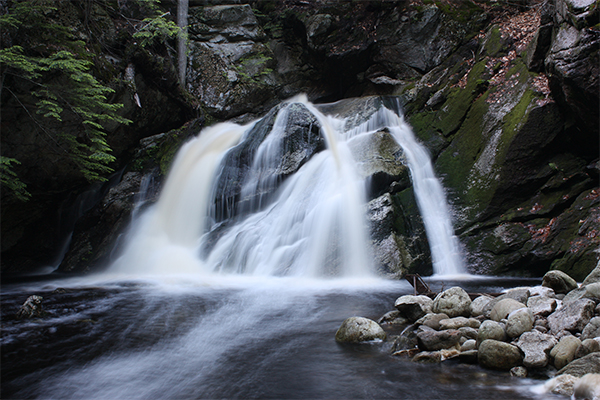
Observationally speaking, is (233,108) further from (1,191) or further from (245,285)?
(245,285)

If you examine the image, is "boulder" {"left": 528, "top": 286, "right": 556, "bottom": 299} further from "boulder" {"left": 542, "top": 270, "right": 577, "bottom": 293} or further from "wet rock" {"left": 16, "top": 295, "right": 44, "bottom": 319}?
"wet rock" {"left": 16, "top": 295, "right": 44, "bottom": 319}

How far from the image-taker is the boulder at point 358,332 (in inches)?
166

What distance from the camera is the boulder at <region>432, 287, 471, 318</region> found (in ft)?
14.6

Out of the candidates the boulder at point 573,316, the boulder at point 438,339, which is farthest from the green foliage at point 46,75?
→ the boulder at point 573,316

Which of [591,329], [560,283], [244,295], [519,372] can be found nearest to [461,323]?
[519,372]

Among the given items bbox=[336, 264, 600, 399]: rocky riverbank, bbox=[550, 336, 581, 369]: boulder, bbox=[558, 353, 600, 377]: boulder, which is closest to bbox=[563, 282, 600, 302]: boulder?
bbox=[336, 264, 600, 399]: rocky riverbank

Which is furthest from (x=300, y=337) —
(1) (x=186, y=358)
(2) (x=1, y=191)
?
(2) (x=1, y=191)

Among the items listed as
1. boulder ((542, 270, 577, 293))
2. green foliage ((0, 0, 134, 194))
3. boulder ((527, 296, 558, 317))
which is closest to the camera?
→ boulder ((527, 296, 558, 317))

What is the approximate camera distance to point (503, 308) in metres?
4.08

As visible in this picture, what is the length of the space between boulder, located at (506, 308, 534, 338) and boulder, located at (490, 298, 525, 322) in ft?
0.93

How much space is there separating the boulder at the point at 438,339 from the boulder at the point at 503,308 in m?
0.58

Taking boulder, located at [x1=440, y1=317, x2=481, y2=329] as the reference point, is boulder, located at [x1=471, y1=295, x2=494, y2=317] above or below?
above

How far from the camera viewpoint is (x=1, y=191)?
29.7ft

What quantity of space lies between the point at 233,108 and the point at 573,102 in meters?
11.6
